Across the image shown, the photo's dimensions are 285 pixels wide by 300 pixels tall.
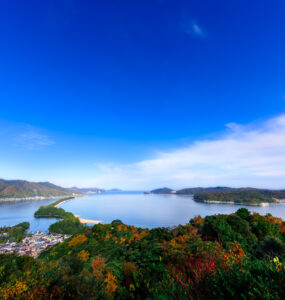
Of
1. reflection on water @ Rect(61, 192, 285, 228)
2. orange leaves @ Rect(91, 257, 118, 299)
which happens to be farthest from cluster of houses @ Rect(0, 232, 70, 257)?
orange leaves @ Rect(91, 257, 118, 299)

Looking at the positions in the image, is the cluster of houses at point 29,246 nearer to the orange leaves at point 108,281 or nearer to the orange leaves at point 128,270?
the orange leaves at point 128,270

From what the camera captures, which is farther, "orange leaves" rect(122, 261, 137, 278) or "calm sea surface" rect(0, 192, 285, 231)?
"calm sea surface" rect(0, 192, 285, 231)

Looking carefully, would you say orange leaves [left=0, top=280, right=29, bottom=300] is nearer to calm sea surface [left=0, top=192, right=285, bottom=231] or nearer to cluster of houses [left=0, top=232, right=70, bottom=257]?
cluster of houses [left=0, top=232, right=70, bottom=257]

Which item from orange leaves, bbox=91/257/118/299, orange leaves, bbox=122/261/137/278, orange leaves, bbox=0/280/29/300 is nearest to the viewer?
orange leaves, bbox=0/280/29/300

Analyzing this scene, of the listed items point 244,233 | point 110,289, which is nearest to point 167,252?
point 110,289

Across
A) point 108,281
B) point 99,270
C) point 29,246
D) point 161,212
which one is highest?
point 108,281

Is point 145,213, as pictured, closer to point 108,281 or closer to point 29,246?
point 29,246

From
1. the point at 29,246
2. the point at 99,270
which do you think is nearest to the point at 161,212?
the point at 29,246

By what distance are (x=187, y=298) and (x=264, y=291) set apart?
135 cm

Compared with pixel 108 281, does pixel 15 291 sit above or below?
above

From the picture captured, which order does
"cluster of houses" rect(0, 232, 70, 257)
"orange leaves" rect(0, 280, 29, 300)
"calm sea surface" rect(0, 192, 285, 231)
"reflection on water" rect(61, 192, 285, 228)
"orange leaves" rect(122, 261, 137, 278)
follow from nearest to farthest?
"orange leaves" rect(0, 280, 29, 300) < "orange leaves" rect(122, 261, 137, 278) < "cluster of houses" rect(0, 232, 70, 257) < "reflection on water" rect(61, 192, 285, 228) < "calm sea surface" rect(0, 192, 285, 231)

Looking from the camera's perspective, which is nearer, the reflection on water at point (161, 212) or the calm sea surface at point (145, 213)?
the reflection on water at point (161, 212)

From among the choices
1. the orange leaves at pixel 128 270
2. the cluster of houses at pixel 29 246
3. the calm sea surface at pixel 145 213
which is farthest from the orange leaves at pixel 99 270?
the calm sea surface at pixel 145 213

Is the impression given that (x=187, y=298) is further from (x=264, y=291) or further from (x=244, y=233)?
(x=244, y=233)
